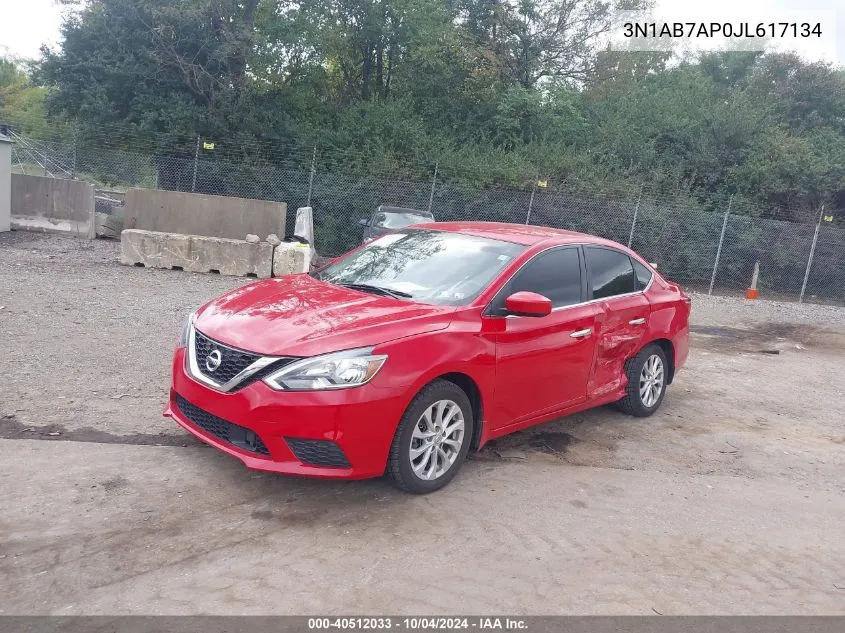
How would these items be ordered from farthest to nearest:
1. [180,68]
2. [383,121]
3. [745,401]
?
1. [383,121]
2. [180,68]
3. [745,401]

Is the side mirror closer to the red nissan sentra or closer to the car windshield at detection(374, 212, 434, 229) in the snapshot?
the red nissan sentra

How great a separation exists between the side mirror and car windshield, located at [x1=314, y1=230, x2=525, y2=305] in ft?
0.85

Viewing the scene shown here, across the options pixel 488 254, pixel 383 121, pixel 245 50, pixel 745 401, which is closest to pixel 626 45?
pixel 383 121

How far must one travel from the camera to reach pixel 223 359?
422 centimetres

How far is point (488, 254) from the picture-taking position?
5258mm

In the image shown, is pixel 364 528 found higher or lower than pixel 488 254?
lower

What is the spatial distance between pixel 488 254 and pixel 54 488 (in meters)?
3.14

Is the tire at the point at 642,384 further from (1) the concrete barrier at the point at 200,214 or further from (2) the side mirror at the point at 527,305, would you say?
A: (1) the concrete barrier at the point at 200,214

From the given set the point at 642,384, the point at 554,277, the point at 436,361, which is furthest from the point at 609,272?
the point at 436,361

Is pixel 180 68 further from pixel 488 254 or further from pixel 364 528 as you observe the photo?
pixel 364 528

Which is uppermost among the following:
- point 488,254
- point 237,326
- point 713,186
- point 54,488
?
point 713,186

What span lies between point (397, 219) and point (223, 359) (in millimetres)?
12284

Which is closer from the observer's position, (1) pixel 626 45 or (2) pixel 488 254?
(2) pixel 488 254

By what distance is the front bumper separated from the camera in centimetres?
396
